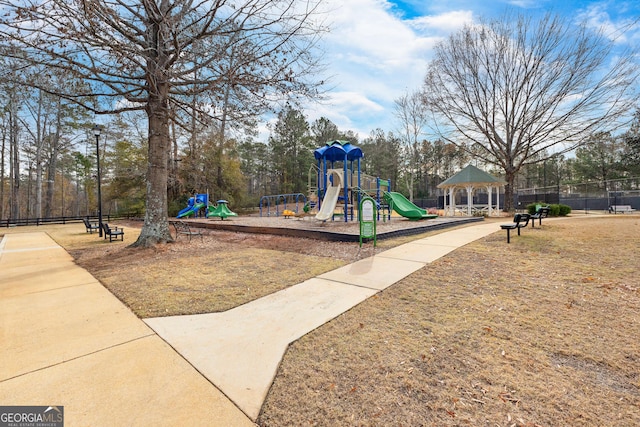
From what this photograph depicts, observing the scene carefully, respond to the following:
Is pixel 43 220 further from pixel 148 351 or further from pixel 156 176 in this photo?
pixel 148 351

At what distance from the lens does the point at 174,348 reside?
2676mm

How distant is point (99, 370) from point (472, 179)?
20.3 meters

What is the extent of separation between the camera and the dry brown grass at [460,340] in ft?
6.08

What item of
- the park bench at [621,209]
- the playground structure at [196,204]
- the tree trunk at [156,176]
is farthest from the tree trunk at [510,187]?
the playground structure at [196,204]

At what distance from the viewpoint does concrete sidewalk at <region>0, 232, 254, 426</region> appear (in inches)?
72.6

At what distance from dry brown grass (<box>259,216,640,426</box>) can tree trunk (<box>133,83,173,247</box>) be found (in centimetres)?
737

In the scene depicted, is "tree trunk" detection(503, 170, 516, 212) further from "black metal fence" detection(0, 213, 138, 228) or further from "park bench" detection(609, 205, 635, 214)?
"black metal fence" detection(0, 213, 138, 228)

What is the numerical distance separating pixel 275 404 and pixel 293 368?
1.39ft

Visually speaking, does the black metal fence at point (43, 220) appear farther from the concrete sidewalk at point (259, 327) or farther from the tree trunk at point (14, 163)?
the concrete sidewalk at point (259, 327)

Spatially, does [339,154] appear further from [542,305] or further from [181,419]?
[181,419]

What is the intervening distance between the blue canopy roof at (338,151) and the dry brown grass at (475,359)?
9.75 m

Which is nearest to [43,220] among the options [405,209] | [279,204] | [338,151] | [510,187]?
[279,204]

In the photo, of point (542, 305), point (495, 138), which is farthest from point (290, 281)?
point (495, 138)

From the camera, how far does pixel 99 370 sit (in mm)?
2338
